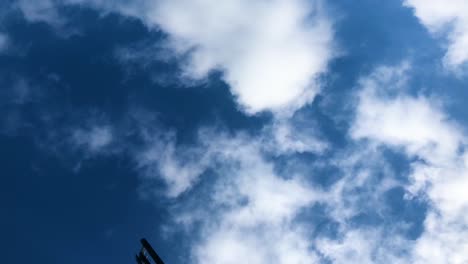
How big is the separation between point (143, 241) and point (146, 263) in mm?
1307

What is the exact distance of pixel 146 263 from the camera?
19.5 metres

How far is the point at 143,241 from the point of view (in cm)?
2009
